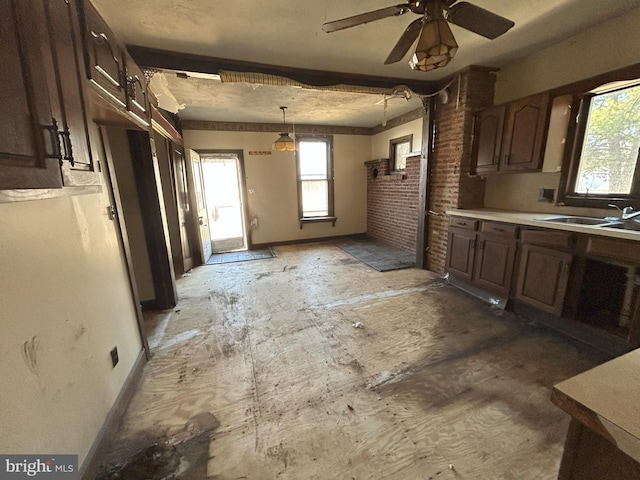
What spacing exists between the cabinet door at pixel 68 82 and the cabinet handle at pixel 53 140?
0.03 metres

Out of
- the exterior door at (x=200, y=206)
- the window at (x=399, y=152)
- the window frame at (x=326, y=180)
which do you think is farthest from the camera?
the window frame at (x=326, y=180)

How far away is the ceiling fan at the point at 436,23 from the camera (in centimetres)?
148

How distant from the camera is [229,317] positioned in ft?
8.91

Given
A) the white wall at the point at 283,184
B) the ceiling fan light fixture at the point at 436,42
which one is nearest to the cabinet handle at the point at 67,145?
the ceiling fan light fixture at the point at 436,42

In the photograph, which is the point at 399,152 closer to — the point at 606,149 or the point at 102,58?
the point at 606,149

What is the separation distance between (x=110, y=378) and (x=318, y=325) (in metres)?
1.57

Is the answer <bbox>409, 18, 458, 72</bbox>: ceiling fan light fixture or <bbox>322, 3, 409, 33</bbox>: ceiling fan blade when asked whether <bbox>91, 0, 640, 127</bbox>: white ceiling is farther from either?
<bbox>409, 18, 458, 72</bbox>: ceiling fan light fixture

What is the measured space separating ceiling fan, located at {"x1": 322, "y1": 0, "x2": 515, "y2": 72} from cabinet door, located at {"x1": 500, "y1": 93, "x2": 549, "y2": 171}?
4.07 feet

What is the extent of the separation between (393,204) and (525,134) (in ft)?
8.92

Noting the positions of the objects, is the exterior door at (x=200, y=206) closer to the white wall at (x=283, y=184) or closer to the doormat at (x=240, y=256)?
the doormat at (x=240, y=256)

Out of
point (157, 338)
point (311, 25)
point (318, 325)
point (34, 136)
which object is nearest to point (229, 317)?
point (157, 338)

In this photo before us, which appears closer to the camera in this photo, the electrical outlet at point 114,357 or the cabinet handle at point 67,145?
the cabinet handle at point 67,145

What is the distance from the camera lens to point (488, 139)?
3008 millimetres

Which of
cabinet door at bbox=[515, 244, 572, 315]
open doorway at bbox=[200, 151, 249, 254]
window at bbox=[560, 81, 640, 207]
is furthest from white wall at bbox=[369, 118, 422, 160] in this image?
open doorway at bbox=[200, 151, 249, 254]
